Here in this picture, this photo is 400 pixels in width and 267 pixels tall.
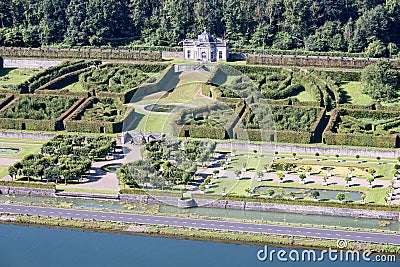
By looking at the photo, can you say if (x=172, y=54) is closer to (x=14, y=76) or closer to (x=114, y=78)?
(x=114, y=78)

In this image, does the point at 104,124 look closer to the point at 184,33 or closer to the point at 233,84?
the point at 233,84

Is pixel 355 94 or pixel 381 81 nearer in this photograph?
pixel 381 81

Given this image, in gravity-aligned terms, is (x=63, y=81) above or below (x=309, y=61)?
below

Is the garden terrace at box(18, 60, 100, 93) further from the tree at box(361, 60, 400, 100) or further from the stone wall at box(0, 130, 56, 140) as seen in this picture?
the tree at box(361, 60, 400, 100)

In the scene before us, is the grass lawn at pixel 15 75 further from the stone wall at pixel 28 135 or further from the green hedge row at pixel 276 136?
the green hedge row at pixel 276 136

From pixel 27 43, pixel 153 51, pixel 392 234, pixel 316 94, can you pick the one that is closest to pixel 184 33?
pixel 153 51

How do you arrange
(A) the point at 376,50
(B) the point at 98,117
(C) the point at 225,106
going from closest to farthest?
1. (B) the point at 98,117
2. (C) the point at 225,106
3. (A) the point at 376,50

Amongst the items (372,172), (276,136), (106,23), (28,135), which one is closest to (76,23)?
(106,23)
